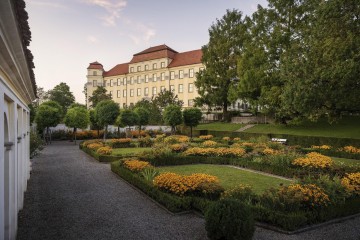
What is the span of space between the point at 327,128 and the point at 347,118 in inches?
224

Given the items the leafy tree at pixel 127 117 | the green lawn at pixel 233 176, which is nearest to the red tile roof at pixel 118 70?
the leafy tree at pixel 127 117

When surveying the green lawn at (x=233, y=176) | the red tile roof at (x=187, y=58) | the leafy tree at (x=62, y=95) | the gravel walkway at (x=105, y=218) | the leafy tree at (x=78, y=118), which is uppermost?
the red tile roof at (x=187, y=58)

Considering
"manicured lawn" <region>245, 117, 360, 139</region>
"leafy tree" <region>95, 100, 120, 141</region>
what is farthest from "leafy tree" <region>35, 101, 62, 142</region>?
"manicured lawn" <region>245, 117, 360, 139</region>

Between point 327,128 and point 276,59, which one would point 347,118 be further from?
point 276,59

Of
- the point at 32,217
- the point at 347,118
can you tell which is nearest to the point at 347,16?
the point at 347,118

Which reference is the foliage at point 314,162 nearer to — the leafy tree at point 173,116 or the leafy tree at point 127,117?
the leafy tree at point 173,116

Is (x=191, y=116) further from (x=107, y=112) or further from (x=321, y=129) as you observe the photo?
(x=321, y=129)

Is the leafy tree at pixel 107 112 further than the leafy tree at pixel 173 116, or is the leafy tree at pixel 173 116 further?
the leafy tree at pixel 173 116

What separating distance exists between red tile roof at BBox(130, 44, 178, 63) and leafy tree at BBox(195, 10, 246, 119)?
20052mm

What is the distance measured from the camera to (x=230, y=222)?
589 cm

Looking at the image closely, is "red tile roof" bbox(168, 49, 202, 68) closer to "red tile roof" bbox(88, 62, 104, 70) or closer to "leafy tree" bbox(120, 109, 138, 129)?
"red tile roof" bbox(88, 62, 104, 70)

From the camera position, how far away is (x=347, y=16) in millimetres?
21109

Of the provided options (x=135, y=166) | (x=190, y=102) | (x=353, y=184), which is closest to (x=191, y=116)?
(x=135, y=166)

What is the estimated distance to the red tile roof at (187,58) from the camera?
5791cm
